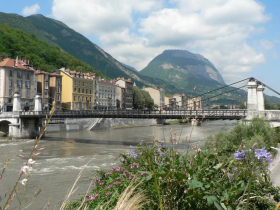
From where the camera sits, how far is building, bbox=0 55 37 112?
4559 centimetres

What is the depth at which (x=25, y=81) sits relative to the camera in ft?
162

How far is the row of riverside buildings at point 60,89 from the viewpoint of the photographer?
152 feet

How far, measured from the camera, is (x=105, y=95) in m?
73.9

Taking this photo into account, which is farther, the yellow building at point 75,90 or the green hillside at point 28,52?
the green hillside at point 28,52

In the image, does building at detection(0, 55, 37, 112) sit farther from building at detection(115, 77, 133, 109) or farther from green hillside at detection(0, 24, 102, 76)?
building at detection(115, 77, 133, 109)

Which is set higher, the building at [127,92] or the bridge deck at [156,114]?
the building at [127,92]

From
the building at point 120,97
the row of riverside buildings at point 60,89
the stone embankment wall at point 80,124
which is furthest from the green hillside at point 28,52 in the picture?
the stone embankment wall at point 80,124

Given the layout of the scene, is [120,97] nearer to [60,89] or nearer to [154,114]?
[60,89]

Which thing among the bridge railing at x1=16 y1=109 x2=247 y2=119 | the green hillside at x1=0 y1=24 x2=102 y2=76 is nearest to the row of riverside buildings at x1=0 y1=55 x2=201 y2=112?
the bridge railing at x1=16 y1=109 x2=247 y2=119

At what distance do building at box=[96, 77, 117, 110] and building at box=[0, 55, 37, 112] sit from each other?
20.9 metres

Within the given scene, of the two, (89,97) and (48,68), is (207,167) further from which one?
(48,68)

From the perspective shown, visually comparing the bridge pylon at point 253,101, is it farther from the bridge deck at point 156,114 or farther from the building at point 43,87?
the building at point 43,87

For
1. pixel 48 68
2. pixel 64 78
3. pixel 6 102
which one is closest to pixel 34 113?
pixel 6 102

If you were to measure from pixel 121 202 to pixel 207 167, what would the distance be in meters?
1.18
